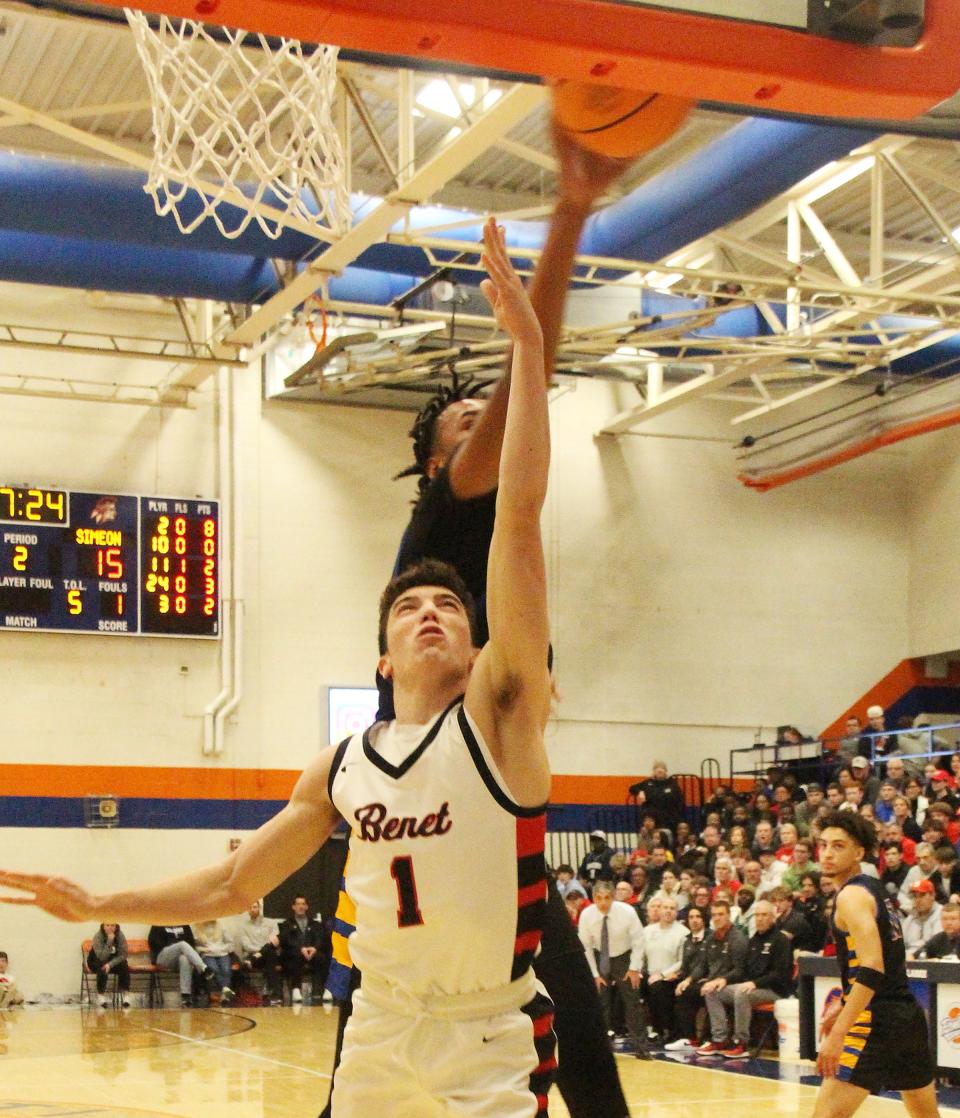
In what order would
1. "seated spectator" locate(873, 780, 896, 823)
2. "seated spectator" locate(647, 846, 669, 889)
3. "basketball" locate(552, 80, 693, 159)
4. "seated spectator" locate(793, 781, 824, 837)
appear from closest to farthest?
"basketball" locate(552, 80, 693, 159) < "seated spectator" locate(873, 780, 896, 823) < "seated spectator" locate(793, 781, 824, 837) < "seated spectator" locate(647, 846, 669, 889)

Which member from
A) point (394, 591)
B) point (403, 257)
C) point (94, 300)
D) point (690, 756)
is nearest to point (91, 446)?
point (94, 300)

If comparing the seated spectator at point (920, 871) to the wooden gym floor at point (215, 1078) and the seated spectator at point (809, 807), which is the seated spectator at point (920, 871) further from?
the seated spectator at point (809, 807)

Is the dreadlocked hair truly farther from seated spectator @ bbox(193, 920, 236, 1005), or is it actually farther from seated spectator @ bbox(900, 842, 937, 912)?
seated spectator @ bbox(193, 920, 236, 1005)

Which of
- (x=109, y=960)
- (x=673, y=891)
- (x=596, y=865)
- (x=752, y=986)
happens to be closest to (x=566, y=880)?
(x=596, y=865)

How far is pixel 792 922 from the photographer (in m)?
14.5

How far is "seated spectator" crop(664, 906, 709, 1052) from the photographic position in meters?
14.6

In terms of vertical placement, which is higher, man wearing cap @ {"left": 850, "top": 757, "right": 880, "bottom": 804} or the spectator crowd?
man wearing cap @ {"left": 850, "top": 757, "right": 880, "bottom": 804}

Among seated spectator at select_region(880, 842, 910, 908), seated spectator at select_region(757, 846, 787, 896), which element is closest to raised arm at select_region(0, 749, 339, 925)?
seated spectator at select_region(880, 842, 910, 908)

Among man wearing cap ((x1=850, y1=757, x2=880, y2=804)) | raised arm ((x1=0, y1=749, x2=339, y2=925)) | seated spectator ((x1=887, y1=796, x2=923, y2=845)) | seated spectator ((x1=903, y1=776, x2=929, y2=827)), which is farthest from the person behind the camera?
man wearing cap ((x1=850, y1=757, x2=880, y2=804))

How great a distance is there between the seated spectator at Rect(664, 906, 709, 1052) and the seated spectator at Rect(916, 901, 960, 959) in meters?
2.68

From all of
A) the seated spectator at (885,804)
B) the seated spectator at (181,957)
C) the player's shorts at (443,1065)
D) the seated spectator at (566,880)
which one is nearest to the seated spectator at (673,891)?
the seated spectator at (566,880)

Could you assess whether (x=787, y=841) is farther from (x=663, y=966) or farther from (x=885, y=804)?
(x=663, y=966)

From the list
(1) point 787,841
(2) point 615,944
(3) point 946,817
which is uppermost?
(3) point 946,817

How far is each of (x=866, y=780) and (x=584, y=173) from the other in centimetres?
1616
